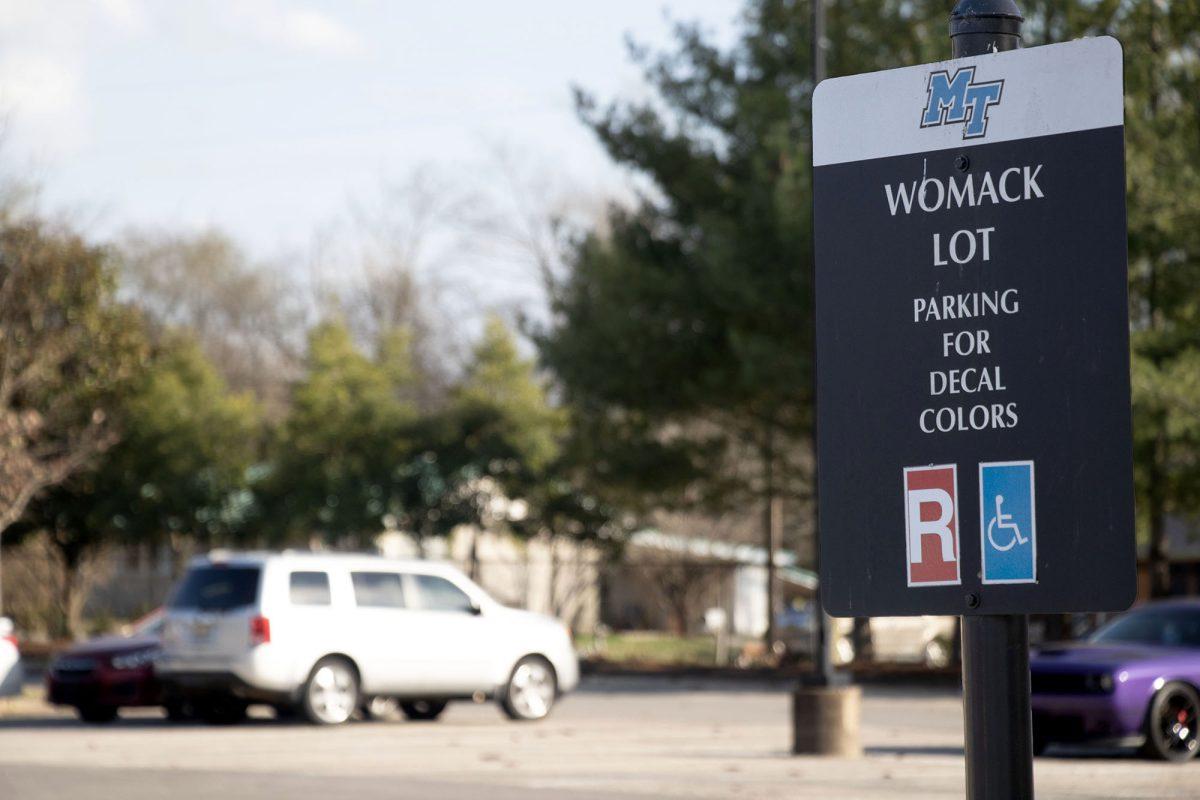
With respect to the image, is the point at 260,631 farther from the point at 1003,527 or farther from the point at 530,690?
the point at 1003,527

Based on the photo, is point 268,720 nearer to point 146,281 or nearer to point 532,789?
point 532,789

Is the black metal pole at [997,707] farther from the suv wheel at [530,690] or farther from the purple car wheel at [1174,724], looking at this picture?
the suv wheel at [530,690]

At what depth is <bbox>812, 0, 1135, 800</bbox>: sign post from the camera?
3516 mm

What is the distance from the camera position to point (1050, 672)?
48.5ft

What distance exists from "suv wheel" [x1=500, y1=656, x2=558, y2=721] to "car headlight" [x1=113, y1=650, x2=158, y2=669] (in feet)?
13.3

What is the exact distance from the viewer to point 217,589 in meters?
18.7

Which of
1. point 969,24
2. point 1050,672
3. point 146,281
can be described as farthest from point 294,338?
point 969,24

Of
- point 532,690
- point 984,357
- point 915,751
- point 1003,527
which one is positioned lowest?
point 915,751

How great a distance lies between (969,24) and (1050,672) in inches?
466

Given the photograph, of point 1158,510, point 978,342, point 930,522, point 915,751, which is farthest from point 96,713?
point 978,342

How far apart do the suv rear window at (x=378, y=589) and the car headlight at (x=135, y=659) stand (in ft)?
8.63

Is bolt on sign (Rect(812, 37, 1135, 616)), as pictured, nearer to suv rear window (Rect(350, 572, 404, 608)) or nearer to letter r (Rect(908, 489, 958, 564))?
letter r (Rect(908, 489, 958, 564))

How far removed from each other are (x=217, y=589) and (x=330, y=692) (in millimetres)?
1663

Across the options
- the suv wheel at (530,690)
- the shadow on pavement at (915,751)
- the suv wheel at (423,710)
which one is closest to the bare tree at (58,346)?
the suv wheel at (423,710)
